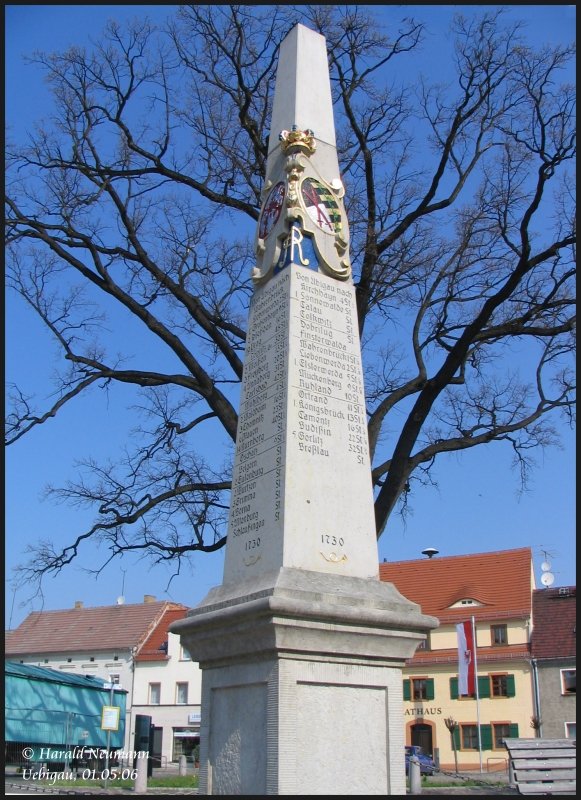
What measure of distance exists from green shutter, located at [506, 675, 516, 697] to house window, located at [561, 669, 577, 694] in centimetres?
205

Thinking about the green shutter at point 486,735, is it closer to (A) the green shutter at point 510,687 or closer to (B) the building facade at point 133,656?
(A) the green shutter at point 510,687

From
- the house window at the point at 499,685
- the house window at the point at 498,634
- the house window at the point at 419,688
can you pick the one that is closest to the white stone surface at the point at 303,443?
the house window at the point at 499,685

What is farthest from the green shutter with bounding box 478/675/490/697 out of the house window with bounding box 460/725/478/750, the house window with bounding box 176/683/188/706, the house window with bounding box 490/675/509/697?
the house window with bounding box 176/683/188/706

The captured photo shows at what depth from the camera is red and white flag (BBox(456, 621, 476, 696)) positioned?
30219 mm

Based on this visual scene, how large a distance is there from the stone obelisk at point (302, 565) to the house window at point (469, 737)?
34.2m

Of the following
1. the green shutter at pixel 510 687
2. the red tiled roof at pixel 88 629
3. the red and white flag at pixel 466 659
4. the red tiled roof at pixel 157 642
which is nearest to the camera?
the red and white flag at pixel 466 659

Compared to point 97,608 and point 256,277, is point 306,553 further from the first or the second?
point 97,608

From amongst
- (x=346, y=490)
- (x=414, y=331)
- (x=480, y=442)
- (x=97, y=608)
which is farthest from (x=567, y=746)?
(x=97, y=608)

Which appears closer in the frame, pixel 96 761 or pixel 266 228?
pixel 266 228

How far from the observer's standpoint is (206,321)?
15.9 metres

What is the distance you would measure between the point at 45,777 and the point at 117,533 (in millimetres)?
8171

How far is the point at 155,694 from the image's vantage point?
158 ft

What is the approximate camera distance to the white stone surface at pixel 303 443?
6.95 meters

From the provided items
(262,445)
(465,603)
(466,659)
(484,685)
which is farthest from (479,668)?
(262,445)
